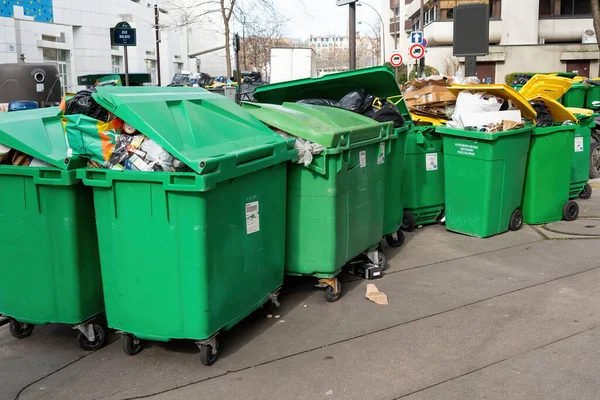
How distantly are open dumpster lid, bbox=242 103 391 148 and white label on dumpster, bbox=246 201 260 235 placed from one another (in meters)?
0.76

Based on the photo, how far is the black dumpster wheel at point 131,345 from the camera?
159 inches

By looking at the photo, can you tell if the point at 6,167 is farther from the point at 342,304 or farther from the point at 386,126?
the point at 386,126

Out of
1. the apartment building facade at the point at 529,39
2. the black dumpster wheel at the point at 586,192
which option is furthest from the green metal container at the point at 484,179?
the apartment building facade at the point at 529,39

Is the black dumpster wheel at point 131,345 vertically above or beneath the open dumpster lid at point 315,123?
beneath

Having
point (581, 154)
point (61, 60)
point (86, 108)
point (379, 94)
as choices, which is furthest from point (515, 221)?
point (61, 60)

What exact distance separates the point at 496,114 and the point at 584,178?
2.52m

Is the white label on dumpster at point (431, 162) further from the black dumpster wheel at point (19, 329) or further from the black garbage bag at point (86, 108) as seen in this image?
the black dumpster wheel at point (19, 329)

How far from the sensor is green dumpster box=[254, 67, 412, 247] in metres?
6.13

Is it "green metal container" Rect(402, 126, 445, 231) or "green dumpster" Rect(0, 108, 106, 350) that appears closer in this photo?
"green dumpster" Rect(0, 108, 106, 350)

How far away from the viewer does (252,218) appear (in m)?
4.19

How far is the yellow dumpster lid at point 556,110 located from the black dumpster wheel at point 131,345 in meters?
5.40

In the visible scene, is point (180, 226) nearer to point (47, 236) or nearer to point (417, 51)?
point (47, 236)

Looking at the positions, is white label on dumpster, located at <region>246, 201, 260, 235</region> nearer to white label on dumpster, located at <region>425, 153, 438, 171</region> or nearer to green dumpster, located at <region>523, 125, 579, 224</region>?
white label on dumpster, located at <region>425, 153, 438, 171</region>

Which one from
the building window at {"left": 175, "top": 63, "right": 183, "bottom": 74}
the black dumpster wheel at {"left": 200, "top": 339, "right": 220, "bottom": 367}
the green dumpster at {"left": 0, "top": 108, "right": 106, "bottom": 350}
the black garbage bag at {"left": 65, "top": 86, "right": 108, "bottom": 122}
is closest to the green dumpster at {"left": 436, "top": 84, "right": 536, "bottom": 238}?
the black dumpster wheel at {"left": 200, "top": 339, "right": 220, "bottom": 367}
